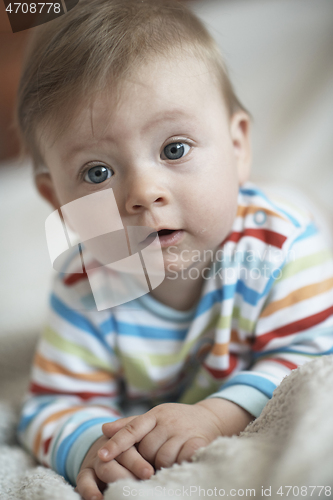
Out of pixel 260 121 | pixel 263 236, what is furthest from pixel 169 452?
pixel 260 121

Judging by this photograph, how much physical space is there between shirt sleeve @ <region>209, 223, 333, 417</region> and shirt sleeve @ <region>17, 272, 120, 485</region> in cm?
16

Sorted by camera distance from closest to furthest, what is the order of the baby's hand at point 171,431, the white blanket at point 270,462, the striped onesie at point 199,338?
the white blanket at point 270,462 → the baby's hand at point 171,431 → the striped onesie at point 199,338

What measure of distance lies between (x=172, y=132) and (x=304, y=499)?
0.29 meters

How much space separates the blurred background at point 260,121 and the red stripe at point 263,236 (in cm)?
21

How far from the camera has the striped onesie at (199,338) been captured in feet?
1.53

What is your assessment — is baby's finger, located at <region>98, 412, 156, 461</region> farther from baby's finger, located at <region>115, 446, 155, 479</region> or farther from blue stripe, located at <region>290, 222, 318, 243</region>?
blue stripe, located at <region>290, 222, 318, 243</region>

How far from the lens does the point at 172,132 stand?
15.5 inches

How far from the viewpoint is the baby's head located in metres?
0.37

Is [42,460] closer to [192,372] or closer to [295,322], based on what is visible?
[192,372]

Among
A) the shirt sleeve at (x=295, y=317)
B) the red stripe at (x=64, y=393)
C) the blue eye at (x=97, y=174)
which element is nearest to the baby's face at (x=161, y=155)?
the blue eye at (x=97, y=174)

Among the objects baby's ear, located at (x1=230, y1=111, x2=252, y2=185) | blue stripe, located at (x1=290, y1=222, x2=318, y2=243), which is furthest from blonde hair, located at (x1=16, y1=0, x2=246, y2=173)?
blue stripe, located at (x1=290, y1=222, x2=318, y2=243)

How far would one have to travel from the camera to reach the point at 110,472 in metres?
0.37

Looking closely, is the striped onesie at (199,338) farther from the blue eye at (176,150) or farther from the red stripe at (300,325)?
the blue eye at (176,150)

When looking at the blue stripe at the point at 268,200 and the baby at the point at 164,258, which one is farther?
the blue stripe at the point at 268,200
